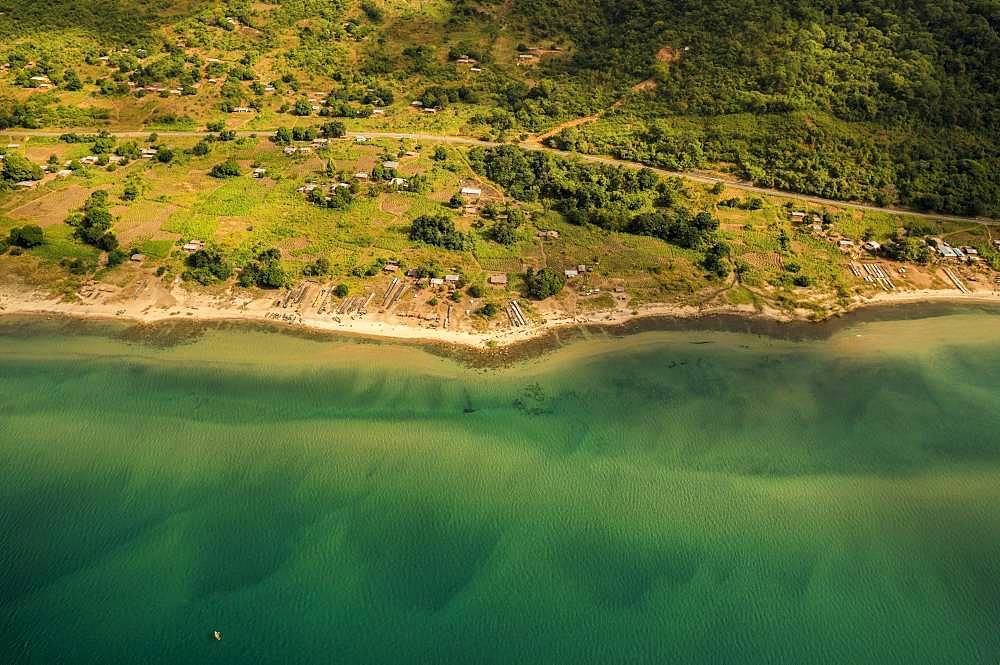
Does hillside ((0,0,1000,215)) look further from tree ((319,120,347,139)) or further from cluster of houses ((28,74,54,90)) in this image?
tree ((319,120,347,139))

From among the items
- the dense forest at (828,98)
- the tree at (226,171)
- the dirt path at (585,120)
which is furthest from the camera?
the dirt path at (585,120)

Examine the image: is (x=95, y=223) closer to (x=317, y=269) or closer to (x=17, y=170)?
(x=17, y=170)

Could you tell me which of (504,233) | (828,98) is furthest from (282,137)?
(828,98)

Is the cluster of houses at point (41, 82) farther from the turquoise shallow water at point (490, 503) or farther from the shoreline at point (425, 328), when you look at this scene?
the turquoise shallow water at point (490, 503)

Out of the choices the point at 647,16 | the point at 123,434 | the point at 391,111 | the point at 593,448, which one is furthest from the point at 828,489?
the point at 647,16

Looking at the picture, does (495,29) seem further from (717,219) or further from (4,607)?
(4,607)

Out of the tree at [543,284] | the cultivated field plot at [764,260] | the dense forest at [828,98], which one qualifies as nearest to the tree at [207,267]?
the tree at [543,284]
